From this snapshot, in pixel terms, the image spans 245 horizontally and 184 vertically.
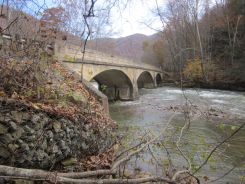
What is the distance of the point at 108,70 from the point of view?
21.5 meters

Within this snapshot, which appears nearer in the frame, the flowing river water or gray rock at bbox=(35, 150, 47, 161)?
gray rock at bbox=(35, 150, 47, 161)

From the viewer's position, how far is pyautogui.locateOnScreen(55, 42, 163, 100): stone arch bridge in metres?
13.9

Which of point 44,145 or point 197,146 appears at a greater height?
point 44,145

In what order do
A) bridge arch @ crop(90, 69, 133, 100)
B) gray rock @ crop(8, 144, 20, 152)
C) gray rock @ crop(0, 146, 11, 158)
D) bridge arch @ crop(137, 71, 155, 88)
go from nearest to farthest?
1. gray rock @ crop(0, 146, 11, 158)
2. gray rock @ crop(8, 144, 20, 152)
3. bridge arch @ crop(90, 69, 133, 100)
4. bridge arch @ crop(137, 71, 155, 88)

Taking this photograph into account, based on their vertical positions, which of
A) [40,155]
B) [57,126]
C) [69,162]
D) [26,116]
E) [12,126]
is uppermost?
[26,116]

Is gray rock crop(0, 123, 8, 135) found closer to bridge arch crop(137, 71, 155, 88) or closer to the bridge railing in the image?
the bridge railing

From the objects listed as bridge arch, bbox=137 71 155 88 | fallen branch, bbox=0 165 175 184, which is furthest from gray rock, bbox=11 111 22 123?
bridge arch, bbox=137 71 155 88

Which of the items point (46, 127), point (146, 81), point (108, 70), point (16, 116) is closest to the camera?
point (16, 116)

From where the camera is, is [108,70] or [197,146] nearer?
[197,146]

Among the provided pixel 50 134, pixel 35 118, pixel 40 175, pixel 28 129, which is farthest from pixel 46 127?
pixel 40 175

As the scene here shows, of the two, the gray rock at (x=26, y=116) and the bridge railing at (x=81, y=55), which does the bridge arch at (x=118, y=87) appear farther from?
the gray rock at (x=26, y=116)

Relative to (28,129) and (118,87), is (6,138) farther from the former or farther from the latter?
(118,87)

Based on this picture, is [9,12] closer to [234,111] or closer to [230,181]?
[230,181]

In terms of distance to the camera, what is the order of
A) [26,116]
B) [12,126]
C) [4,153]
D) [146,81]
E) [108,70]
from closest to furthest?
[4,153] → [12,126] → [26,116] → [108,70] → [146,81]
